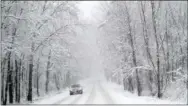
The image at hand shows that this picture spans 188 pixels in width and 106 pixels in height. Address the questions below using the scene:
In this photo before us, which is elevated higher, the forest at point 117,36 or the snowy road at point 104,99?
the forest at point 117,36

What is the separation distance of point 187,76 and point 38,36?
1475cm

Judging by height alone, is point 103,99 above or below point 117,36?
below

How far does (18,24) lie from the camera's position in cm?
1952

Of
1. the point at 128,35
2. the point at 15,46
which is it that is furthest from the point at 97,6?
the point at 15,46

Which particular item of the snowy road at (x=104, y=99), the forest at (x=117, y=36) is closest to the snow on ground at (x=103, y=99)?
the snowy road at (x=104, y=99)

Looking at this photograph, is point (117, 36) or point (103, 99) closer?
point (103, 99)

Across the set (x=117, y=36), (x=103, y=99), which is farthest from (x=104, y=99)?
(x=117, y=36)

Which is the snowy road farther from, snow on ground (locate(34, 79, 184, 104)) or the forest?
the forest

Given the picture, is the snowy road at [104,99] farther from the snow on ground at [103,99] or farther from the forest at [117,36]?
the forest at [117,36]

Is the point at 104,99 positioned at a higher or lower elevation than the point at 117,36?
lower

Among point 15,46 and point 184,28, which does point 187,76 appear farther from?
point 15,46

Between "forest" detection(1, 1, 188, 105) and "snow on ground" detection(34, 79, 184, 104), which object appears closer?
"snow on ground" detection(34, 79, 184, 104)

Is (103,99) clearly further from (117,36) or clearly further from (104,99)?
(117,36)

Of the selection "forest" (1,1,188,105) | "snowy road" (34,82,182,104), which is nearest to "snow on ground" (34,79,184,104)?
"snowy road" (34,82,182,104)
